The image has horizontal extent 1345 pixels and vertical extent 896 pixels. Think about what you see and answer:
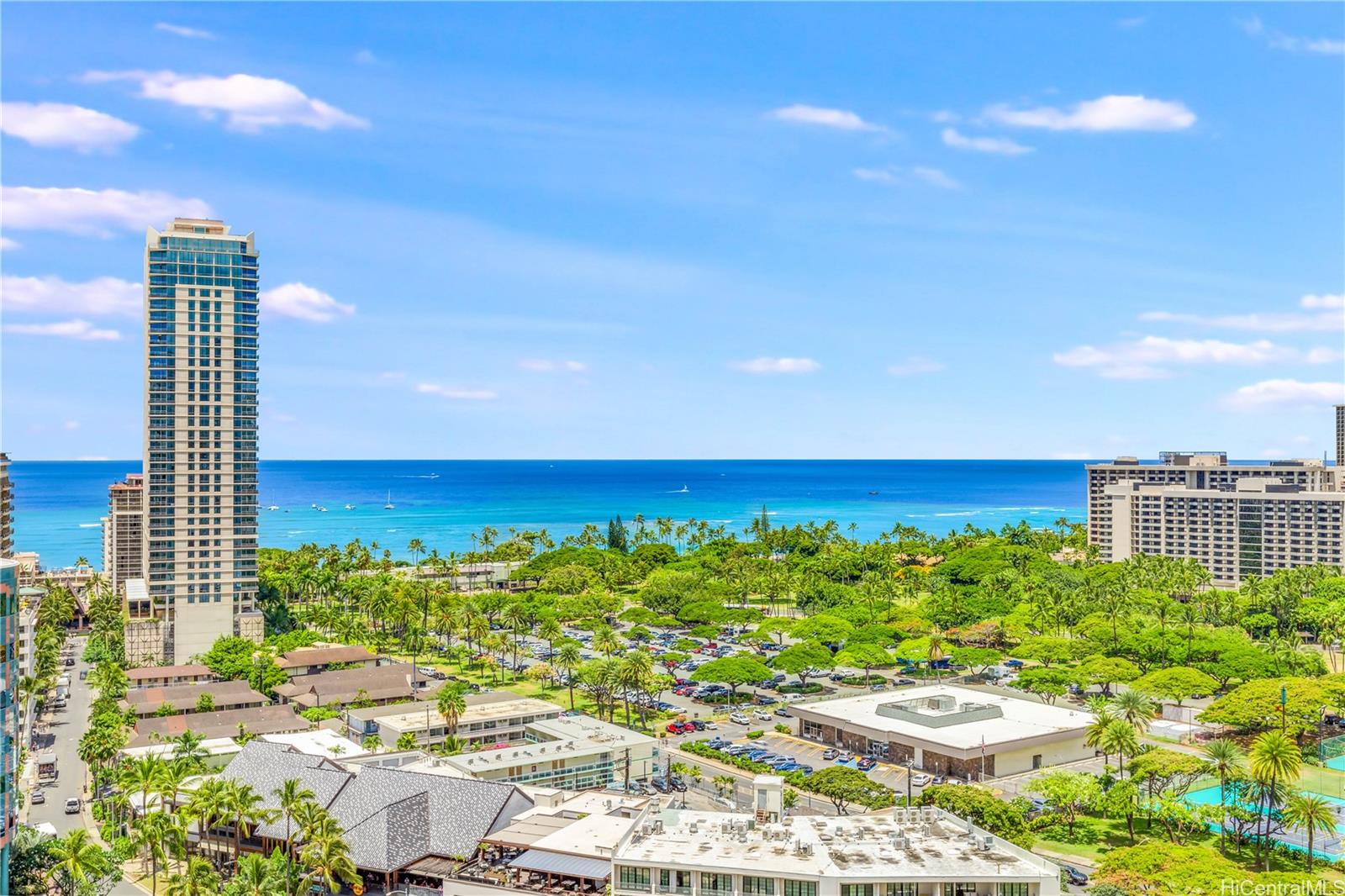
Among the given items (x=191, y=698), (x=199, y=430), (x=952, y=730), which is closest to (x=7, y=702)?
(x=191, y=698)

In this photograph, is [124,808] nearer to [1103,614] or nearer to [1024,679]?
[1024,679]

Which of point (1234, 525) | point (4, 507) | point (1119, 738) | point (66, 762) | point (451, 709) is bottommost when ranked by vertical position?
point (66, 762)

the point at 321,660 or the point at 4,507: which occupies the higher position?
the point at 4,507

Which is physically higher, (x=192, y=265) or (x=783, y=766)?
(x=192, y=265)

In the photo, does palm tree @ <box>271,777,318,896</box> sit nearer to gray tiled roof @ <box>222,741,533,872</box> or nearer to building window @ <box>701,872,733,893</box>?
gray tiled roof @ <box>222,741,533,872</box>

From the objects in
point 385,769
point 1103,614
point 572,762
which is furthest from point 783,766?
point 1103,614

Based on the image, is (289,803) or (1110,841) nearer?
(289,803)

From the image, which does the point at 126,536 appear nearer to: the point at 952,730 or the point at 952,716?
the point at 952,716
